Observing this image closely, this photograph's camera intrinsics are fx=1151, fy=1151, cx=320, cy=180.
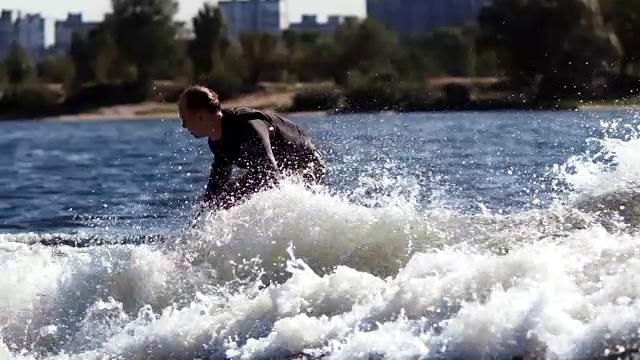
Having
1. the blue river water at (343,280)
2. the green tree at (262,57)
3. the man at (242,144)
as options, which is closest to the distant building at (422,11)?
the green tree at (262,57)

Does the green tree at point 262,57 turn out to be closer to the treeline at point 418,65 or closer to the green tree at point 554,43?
the treeline at point 418,65

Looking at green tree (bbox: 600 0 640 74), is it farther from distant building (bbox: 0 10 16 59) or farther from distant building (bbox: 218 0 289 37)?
distant building (bbox: 0 10 16 59)

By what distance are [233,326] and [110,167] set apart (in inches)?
683

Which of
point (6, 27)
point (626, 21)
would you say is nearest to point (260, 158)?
point (626, 21)

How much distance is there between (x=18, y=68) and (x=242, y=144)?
76241 mm

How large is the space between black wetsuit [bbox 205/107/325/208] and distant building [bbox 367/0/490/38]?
50.5 m

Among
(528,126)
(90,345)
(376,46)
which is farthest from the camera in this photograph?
(376,46)

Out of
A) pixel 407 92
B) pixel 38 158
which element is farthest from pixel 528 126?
pixel 38 158

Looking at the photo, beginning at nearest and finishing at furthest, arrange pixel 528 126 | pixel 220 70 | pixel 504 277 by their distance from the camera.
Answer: pixel 504 277, pixel 528 126, pixel 220 70

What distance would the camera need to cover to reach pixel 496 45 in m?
46.5

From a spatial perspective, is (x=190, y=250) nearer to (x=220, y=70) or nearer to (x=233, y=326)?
(x=233, y=326)

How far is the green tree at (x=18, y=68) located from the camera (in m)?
76.1

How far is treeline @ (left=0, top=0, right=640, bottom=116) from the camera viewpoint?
39.3 metres

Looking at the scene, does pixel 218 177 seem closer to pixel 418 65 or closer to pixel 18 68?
pixel 418 65
